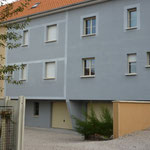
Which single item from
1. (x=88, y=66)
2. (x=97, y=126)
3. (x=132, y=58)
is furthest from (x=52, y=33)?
(x=97, y=126)

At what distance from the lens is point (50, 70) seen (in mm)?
24328

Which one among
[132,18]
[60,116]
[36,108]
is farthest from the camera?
[36,108]

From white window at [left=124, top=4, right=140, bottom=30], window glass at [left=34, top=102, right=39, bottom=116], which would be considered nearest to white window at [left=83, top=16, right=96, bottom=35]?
white window at [left=124, top=4, right=140, bottom=30]

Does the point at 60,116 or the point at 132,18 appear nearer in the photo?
the point at 132,18

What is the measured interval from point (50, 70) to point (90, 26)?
461 cm

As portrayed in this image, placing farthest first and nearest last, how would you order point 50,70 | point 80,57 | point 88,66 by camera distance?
point 50,70, point 80,57, point 88,66

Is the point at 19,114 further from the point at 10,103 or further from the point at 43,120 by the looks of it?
the point at 43,120

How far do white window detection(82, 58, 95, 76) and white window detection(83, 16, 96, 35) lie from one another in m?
1.80

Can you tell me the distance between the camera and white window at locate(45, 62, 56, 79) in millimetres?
24094

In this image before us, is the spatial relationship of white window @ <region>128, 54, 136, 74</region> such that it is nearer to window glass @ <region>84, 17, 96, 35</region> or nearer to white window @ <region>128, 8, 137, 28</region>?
white window @ <region>128, 8, 137, 28</region>

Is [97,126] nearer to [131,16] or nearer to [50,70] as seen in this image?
[131,16]

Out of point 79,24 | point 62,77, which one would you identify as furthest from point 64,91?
point 79,24

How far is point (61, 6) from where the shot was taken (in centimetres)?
2347

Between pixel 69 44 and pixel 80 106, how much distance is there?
4.39m
